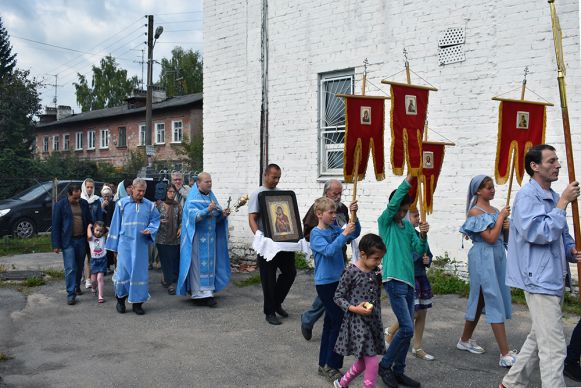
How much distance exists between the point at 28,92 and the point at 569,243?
2558 centimetres

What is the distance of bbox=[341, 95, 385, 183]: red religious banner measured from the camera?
568 cm

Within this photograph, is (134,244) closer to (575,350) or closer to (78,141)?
(575,350)

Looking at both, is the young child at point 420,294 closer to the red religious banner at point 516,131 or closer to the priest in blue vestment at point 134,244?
the red religious banner at point 516,131

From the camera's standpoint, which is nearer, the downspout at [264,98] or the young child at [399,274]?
the young child at [399,274]

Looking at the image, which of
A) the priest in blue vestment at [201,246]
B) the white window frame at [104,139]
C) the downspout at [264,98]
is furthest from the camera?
the white window frame at [104,139]

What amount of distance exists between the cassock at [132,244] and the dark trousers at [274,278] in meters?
1.81

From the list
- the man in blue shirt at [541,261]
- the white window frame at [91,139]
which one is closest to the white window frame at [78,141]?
the white window frame at [91,139]

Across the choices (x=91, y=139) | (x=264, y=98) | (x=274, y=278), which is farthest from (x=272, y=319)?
(x=91, y=139)

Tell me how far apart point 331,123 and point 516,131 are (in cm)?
517

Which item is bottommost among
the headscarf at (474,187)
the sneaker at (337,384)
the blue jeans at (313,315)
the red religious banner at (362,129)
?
the sneaker at (337,384)

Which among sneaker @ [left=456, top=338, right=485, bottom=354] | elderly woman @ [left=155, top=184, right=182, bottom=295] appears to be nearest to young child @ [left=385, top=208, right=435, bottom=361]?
sneaker @ [left=456, top=338, right=485, bottom=354]

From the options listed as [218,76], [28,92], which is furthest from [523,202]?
[28,92]

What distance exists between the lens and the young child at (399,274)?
5.01m

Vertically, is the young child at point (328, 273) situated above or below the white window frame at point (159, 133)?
below
